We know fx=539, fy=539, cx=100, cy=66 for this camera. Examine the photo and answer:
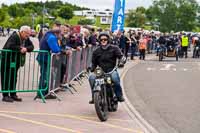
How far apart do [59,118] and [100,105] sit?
822 millimetres

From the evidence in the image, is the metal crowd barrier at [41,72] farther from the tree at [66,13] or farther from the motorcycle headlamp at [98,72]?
the tree at [66,13]

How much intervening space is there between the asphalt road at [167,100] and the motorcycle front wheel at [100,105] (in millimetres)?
930

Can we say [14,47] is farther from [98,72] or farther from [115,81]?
[115,81]

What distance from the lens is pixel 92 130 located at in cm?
928

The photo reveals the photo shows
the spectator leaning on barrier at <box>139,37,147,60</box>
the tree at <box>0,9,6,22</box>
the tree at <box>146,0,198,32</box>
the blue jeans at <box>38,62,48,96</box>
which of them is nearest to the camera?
the blue jeans at <box>38,62,48,96</box>

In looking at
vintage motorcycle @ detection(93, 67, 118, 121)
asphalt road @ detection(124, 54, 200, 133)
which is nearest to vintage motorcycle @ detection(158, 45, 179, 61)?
asphalt road @ detection(124, 54, 200, 133)

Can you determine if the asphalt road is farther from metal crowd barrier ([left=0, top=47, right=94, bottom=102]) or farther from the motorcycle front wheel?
metal crowd barrier ([left=0, top=47, right=94, bottom=102])

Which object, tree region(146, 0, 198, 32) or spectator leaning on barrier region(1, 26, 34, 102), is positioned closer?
spectator leaning on barrier region(1, 26, 34, 102)

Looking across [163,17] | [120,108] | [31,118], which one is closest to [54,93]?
[120,108]

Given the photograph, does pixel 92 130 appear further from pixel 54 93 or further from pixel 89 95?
pixel 89 95

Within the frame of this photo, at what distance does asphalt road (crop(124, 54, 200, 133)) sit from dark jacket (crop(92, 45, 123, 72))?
4.29 ft

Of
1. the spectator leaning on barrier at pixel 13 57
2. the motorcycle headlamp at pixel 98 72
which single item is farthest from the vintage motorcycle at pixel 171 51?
the motorcycle headlamp at pixel 98 72

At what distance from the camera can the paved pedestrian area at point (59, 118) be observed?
9.23m

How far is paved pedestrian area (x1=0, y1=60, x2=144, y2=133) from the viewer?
9227 mm
